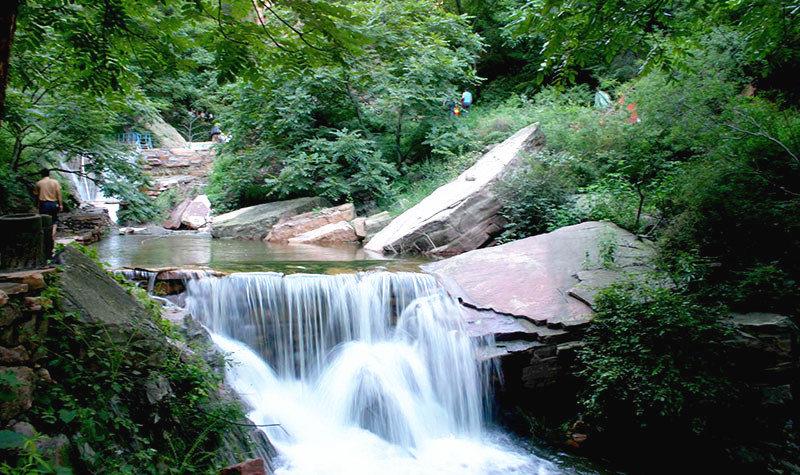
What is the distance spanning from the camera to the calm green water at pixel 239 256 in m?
8.11

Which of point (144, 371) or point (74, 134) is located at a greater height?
point (74, 134)

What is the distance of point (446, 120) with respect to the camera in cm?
1545

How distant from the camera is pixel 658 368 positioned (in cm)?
509

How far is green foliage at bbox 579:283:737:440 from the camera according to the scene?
16.5ft

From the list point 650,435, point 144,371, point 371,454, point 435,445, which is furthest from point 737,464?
point 144,371

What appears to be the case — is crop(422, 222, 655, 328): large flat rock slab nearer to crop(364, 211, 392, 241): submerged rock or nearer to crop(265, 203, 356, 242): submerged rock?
crop(364, 211, 392, 241): submerged rock

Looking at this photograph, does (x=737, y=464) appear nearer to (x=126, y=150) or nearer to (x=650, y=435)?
(x=650, y=435)

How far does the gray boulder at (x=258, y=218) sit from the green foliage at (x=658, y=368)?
985 cm

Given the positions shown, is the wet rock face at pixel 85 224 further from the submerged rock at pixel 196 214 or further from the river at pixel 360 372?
the river at pixel 360 372

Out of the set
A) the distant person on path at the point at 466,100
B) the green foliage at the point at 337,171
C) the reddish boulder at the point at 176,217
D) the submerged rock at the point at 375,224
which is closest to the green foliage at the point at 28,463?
the submerged rock at the point at 375,224

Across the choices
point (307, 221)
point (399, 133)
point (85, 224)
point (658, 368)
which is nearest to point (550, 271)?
point (658, 368)

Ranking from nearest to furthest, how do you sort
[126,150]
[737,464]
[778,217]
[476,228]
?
[737,464]
[778,217]
[476,228]
[126,150]

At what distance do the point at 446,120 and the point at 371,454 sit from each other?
11804mm

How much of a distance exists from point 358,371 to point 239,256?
185 inches
